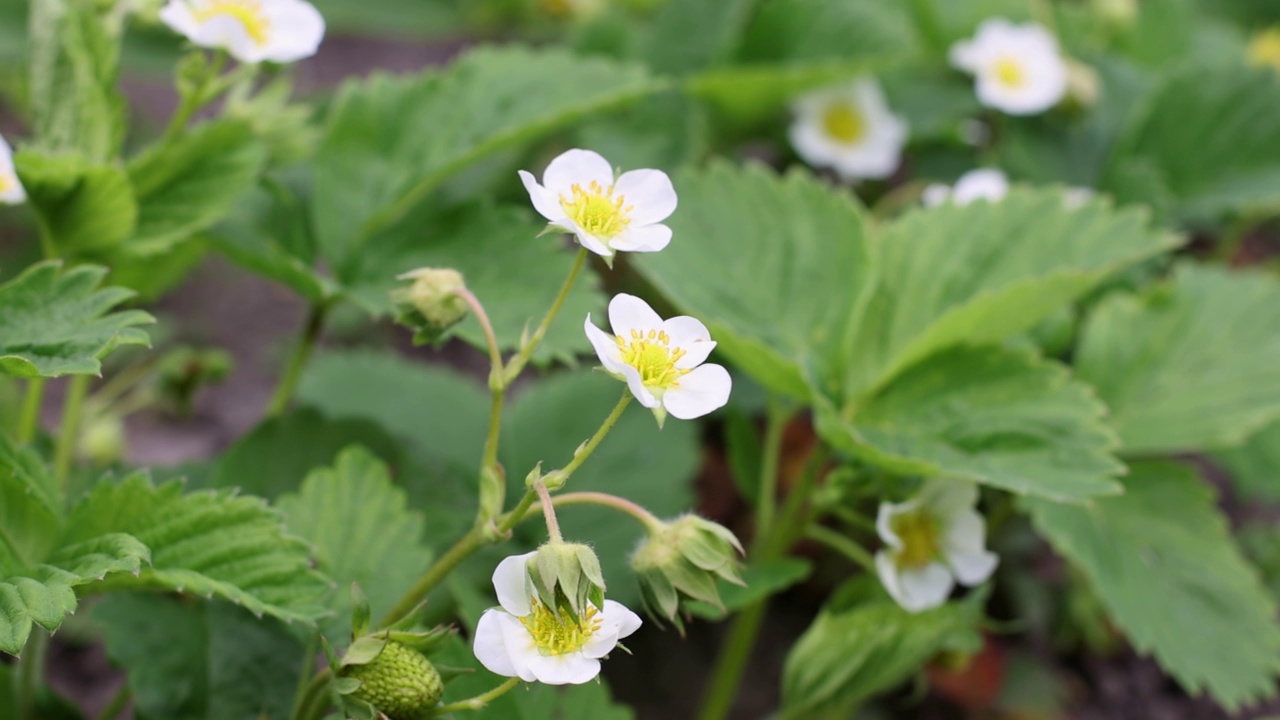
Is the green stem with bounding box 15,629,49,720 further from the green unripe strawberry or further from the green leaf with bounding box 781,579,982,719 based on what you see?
the green leaf with bounding box 781,579,982,719

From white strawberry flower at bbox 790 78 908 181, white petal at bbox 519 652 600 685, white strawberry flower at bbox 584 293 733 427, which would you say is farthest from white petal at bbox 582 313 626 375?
white strawberry flower at bbox 790 78 908 181

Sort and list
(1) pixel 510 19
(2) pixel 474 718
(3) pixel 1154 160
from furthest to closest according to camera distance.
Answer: (1) pixel 510 19, (3) pixel 1154 160, (2) pixel 474 718

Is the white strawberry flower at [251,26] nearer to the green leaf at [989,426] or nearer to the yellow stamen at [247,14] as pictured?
the yellow stamen at [247,14]

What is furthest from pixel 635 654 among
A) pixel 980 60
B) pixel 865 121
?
pixel 980 60

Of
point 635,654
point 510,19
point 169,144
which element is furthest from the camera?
point 510,19

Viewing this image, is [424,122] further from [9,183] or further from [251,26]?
[9,183]

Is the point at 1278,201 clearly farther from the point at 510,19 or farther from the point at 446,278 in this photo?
the point at 510,19

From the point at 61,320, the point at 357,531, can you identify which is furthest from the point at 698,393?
the point at 61,320
